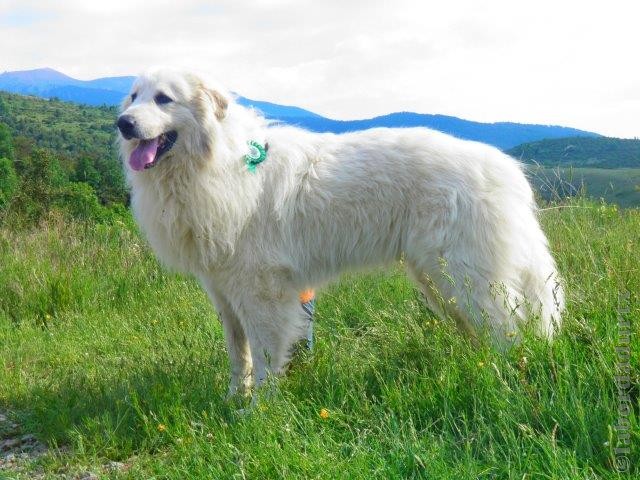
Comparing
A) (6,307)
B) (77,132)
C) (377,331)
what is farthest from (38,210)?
(77,132)

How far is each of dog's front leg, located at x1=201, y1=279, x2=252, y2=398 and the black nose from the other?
101 centimetres

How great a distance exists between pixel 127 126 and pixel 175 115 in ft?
1.08

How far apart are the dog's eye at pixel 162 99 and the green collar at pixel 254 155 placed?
0.55 metres

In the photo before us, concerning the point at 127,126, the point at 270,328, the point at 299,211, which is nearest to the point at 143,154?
the point at 127,126

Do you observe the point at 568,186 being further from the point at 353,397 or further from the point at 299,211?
the point at 353,397

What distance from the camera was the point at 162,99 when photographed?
3.82 meters

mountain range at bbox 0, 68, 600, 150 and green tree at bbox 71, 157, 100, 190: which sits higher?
mountain range at bbox 0, 68, 600, 150

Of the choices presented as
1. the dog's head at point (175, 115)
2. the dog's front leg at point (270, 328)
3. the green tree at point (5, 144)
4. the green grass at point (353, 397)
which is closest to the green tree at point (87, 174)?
the green tree at point (5, 144)

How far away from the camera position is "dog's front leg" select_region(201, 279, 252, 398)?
4023 millimetres

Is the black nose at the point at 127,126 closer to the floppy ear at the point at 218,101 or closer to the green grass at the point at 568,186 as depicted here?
the floppy ear at the point at 218,101

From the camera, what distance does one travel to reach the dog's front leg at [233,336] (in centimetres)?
402

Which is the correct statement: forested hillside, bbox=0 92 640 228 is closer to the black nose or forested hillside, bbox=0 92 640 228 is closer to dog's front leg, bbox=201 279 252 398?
the black nose

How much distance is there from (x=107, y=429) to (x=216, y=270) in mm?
1115

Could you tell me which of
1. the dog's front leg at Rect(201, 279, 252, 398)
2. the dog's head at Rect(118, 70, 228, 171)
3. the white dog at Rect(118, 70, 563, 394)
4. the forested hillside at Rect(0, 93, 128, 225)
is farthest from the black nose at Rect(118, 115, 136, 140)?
the dog's front leg at Rect(201, 279, 252, 398)
